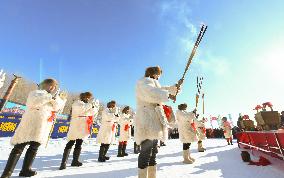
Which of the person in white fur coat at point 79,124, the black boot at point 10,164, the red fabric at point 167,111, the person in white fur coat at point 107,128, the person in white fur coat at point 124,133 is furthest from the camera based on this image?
the person in white fur coat at point 124,133

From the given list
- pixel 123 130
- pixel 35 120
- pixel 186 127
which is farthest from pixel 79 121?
pixel 123 130

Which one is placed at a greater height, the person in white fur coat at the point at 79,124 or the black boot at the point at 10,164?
the person in white fur coat at the point at 79,124

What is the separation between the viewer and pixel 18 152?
4.05 metres

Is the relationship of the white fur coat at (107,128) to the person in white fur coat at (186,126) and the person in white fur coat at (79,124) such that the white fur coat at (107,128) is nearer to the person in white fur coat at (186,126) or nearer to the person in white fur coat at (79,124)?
the person in white fur coat at (79,124)

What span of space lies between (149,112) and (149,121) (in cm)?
14

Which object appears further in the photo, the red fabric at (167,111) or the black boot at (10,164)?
the black boot at (10,164)

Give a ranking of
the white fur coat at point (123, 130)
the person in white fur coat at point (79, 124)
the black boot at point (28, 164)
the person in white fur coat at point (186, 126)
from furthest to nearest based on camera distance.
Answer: the white fur coat at point (123, 130)
the person in white fur coat at point (186, 126)
the person in white fur coat at point (79, 124)
the black boot at point (28, 164)

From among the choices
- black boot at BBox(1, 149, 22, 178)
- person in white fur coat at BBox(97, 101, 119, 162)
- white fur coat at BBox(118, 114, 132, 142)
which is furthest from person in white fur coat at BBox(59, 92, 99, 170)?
white fur coat at BBox(118, 114, 132, 142)

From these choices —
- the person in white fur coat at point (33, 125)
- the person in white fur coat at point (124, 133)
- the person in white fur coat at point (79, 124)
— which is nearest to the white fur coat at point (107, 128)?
Answer: the person in white fur coat at point (124, 133)

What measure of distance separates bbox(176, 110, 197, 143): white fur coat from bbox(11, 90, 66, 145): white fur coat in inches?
158

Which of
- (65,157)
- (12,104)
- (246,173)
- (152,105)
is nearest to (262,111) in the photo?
(246,173)

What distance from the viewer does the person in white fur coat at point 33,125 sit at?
13.3 ft

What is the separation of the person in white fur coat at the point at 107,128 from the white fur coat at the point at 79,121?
145cm

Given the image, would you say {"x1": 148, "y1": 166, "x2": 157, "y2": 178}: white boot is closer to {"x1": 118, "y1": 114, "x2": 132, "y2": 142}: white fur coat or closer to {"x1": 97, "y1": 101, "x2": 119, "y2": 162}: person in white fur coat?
{"x1": 97, "y1": 101, "x2": 119, "y2": 162}: person in white fur coat
